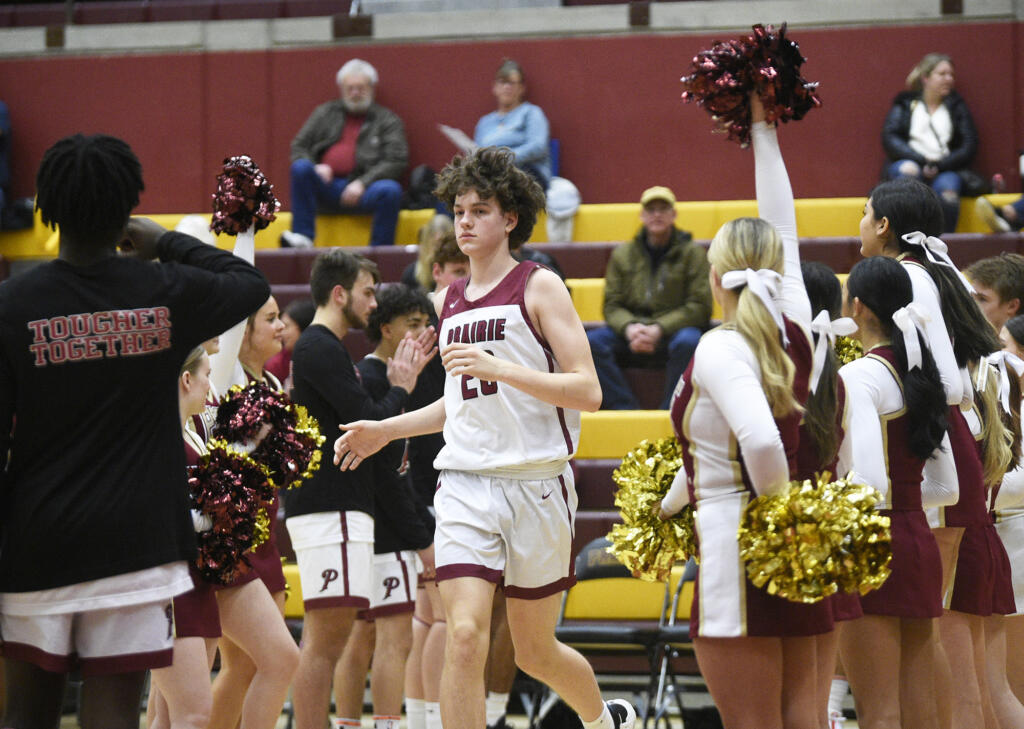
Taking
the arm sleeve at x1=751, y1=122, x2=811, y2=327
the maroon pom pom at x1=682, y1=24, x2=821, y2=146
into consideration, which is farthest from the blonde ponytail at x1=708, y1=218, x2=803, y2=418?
the maroon pom pom at x1=682, y1=24, x2=821, y2=146

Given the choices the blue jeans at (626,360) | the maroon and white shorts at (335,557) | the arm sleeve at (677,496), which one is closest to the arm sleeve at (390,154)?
the blue jeans at (626,360)

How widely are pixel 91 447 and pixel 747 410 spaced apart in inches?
58.5

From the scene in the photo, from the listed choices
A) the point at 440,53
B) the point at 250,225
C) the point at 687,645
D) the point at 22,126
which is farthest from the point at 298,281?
the point at 250,225

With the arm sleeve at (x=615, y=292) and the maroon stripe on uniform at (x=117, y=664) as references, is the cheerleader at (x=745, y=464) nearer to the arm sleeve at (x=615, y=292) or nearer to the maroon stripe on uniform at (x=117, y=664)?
the maroon stripe on uniform at (x=117, y=664)

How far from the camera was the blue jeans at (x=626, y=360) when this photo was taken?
7.90 meters

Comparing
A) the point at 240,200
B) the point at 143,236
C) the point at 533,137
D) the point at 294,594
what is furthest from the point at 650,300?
the point at 143,236

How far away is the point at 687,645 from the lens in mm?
6172

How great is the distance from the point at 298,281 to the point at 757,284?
6496 millimetres

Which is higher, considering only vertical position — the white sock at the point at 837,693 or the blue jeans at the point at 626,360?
the blue jeans at the point at 626,360

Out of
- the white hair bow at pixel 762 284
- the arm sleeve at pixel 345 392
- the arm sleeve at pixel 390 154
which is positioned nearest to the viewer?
the white hair bow at pixel 762 284

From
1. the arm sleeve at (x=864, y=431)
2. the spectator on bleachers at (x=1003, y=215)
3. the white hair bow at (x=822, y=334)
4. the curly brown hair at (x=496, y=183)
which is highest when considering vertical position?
the spectator on bleachers at (x=1003, y=215)

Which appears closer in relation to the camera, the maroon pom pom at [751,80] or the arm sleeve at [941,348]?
the maroon pom pom at [751,80]

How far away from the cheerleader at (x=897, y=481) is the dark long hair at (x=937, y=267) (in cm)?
28

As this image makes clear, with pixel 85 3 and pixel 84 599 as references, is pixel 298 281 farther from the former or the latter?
pixel 84 599
